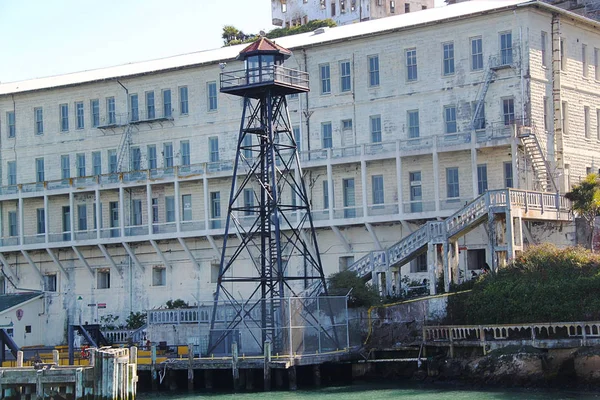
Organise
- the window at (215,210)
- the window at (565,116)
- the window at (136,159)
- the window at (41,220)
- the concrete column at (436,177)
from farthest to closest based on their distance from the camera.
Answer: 1. the window at (41,220)
2. the window at (136,159)
3. the window at (215,210)
4. the window at (565,116)
5. the concrete column at (436,177)

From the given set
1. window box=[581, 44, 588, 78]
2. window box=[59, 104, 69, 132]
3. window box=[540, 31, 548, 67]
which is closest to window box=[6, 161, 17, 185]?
window box=[59, 104, 69, 132]

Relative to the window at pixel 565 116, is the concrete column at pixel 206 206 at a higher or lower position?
lower

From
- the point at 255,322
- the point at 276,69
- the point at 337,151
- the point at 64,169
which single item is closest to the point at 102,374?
the point at 255,322

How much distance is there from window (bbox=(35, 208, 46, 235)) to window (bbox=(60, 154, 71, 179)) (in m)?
2.48

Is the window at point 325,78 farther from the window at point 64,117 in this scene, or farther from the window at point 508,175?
the window at point 64,117

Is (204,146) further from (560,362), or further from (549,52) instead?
(560,362)

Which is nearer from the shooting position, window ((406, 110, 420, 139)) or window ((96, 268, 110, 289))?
window ((406, 110, 420, 139))

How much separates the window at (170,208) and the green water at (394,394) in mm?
19823

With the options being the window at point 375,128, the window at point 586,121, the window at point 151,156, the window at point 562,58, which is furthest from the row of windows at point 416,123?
the window at point 151,156

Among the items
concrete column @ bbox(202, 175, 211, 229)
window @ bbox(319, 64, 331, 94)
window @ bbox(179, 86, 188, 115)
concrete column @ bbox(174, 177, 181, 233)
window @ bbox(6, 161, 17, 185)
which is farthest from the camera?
window @ bbox(6, 161, 17, 185)

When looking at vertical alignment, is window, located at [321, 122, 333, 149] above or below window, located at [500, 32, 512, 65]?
below

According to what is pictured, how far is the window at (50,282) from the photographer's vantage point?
7150cm

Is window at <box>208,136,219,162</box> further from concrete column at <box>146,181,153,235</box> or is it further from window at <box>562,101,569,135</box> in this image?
window at <box>562,101,569,135</box>

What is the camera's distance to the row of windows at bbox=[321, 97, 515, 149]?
57.4 m
